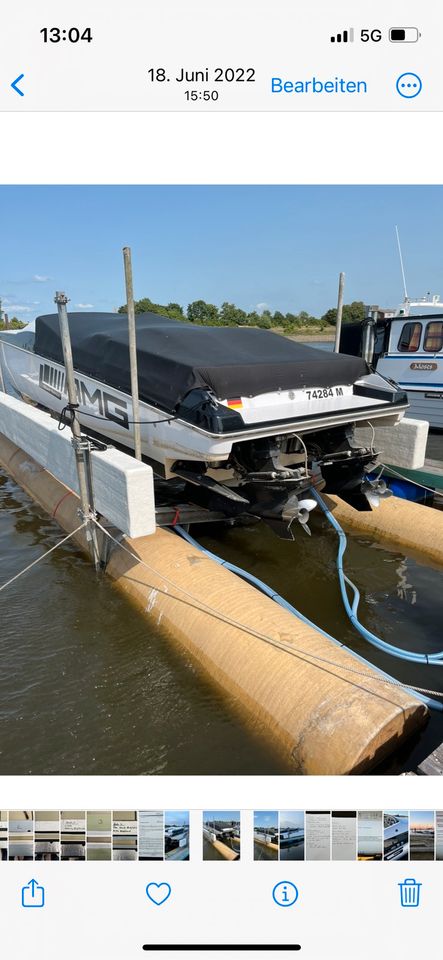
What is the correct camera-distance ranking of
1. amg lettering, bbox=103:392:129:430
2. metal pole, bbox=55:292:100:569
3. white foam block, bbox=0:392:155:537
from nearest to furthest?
white foam block, bbox=0:392:155:537, metal pole, bbox=55:292:100:569, amg lettering, bbox=103:392:129:430

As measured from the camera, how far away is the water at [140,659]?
3656 mm

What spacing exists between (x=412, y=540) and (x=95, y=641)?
4.21 meters

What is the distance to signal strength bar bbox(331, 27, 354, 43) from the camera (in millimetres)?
2297

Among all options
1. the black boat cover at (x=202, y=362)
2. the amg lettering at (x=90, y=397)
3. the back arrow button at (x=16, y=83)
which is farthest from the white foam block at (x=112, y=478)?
the back arrow button at (x=16, y=83)

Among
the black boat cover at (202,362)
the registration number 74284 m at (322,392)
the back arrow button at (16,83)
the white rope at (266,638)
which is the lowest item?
the white rope at (266,638)

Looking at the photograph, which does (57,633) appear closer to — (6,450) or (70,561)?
(70,561)

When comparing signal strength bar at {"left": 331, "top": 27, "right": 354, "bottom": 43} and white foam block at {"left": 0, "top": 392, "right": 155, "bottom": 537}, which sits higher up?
signal strength bar at {"left": 331, "top": 27, "right": 354, "bottom": 43}

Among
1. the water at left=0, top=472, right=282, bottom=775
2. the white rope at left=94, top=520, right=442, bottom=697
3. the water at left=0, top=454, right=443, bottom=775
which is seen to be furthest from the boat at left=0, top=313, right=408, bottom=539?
the water at left=0, top=472, right=282, bottom=775

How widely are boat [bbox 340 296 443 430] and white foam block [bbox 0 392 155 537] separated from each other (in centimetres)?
907

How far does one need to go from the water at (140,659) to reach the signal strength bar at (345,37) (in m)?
4.01

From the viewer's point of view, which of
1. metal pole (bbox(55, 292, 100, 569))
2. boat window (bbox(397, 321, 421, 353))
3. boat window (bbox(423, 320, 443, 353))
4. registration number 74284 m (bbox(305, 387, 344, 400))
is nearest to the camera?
metal pole (bbox(55, 292, 100, 569))

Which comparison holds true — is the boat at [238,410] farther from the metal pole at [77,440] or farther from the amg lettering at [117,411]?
the metal pole at [77,440]

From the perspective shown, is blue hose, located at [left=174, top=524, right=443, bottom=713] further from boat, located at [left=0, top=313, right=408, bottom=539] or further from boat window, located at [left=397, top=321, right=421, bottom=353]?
boat window, located at [left=397, top=321, right=421, bottom=353]
